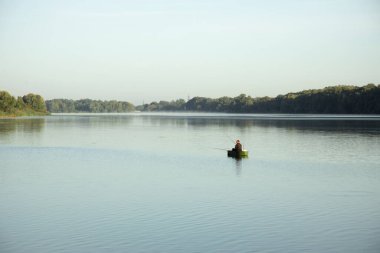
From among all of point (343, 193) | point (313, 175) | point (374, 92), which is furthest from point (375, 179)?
point (374, 92)

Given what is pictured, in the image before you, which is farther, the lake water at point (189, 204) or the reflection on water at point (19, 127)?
the reflection on water at point (19, 127)

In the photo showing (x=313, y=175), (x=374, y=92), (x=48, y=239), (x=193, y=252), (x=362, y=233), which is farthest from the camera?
(x=374, y=92)

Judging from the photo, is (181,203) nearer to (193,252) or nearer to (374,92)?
(193,252)

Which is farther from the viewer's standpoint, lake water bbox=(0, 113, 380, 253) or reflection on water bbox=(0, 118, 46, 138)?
reflection on water bbox=(0, 118, 46, 138)

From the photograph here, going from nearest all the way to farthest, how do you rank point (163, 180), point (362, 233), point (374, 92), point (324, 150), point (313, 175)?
point (362, 233)
point (163, 180)
point (313, 175)
point (324, 150)
point (374, 92)

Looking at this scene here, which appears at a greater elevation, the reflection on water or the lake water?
the reflection on water

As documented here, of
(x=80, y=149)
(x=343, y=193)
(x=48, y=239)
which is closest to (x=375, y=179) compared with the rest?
(x=343, y=193)

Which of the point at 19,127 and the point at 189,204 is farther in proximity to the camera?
the point at 19,127

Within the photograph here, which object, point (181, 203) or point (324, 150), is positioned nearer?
point (181, 203)

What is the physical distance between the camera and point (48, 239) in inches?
753

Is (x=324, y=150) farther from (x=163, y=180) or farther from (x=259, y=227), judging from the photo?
(x=259, y=227)

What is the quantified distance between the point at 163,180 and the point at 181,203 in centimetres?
864

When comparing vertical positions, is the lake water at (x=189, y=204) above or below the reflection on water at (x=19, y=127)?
below

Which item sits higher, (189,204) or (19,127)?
(19,127)
